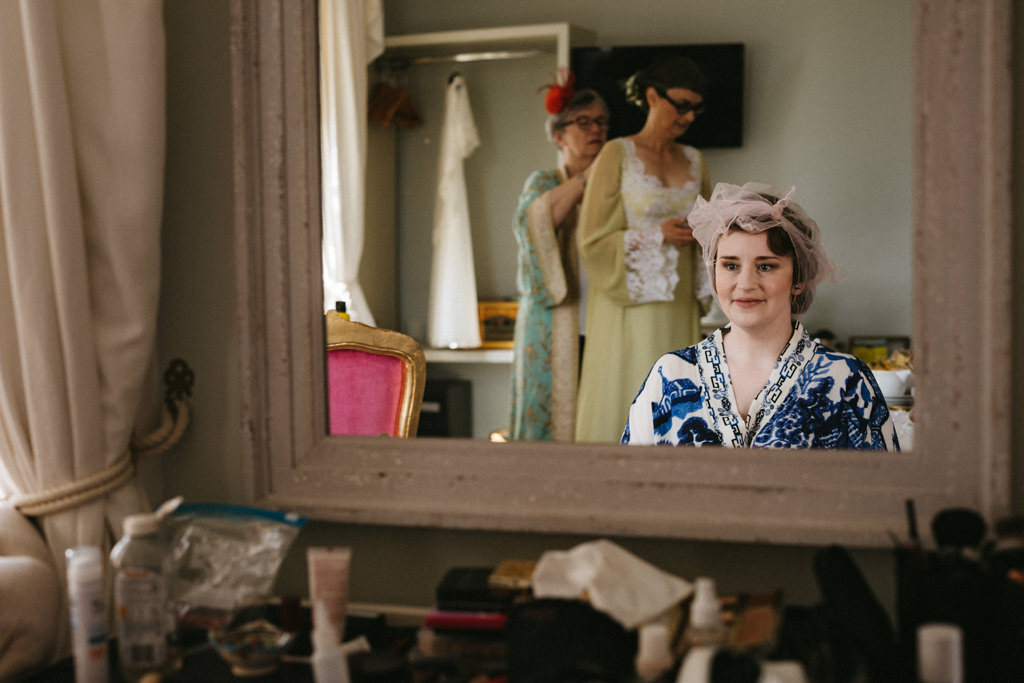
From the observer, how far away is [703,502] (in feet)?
2.79

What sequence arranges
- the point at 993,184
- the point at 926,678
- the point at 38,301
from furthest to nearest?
1. the point at 38,301
2. the point at 993,184
3. the point at 926,678

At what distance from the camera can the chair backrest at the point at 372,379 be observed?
0.94 metres

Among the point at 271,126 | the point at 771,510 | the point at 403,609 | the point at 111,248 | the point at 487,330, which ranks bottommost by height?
the point at 403,609

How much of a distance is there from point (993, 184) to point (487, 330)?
536 mm

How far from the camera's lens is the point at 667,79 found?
2.91 feet

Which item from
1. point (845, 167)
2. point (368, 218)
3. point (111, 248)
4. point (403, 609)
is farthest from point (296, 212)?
point (845, 167)

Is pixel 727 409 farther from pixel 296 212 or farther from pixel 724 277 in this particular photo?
pixel 296 212

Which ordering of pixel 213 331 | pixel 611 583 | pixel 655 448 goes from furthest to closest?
pixel 213 331, pixel 655 448, pixel 611 583

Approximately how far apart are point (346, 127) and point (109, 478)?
49 centimetres

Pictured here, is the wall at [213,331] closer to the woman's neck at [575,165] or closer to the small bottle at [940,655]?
the woman's neck at [575,165]

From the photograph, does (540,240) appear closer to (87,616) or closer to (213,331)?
(213,331)

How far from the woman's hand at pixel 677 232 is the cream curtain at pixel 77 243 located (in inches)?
23.8

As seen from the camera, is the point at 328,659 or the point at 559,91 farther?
the point at 559,91

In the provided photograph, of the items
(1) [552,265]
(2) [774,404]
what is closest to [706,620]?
(2) [774,404]
